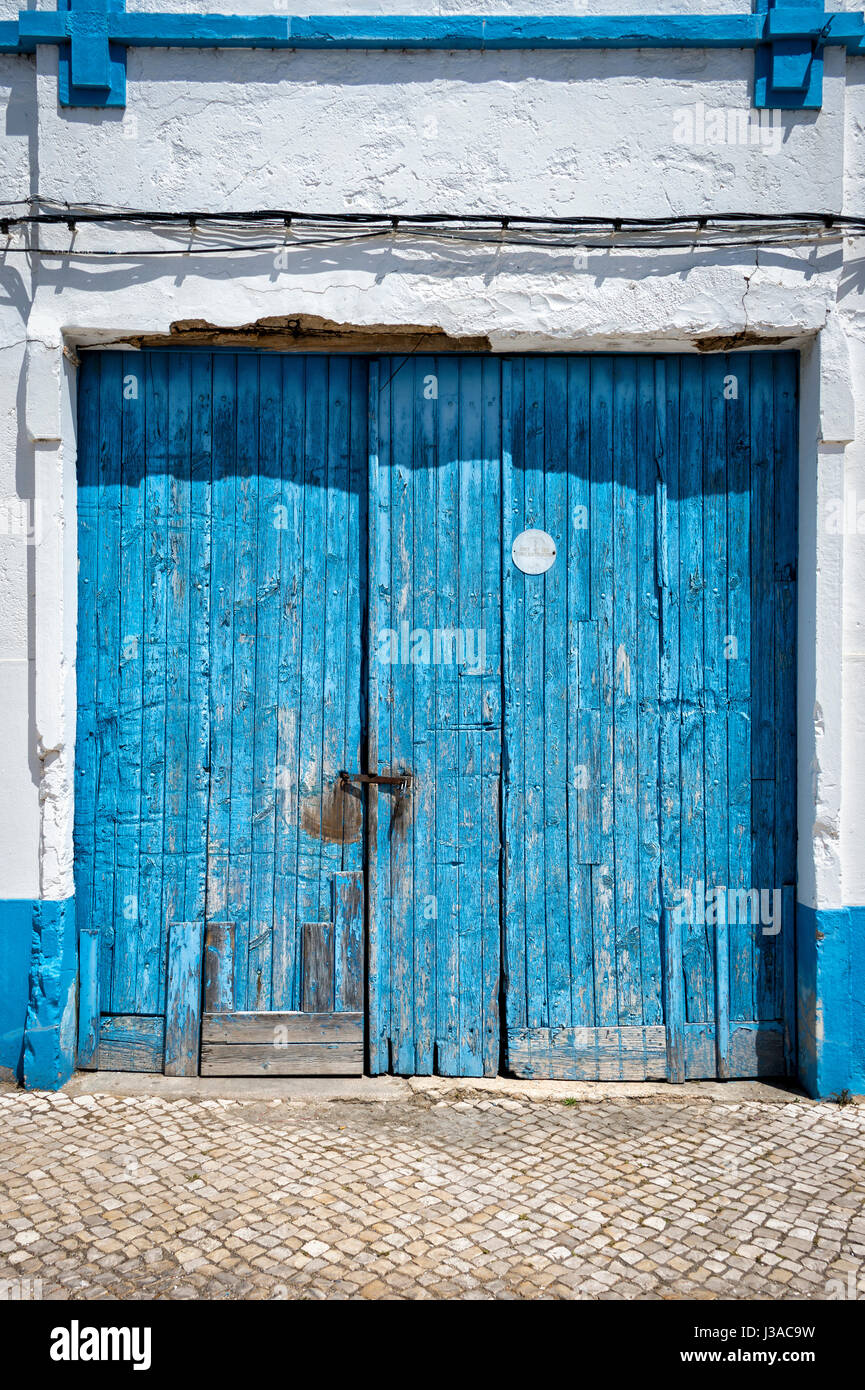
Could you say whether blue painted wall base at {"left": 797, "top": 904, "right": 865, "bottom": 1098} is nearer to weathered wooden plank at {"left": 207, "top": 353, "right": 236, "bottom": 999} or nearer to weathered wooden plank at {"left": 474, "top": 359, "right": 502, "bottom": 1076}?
weathered wooden plank at {"left": 474, "top": 359, "right": 502, "bottom": 1076}

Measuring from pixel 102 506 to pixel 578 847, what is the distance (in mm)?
2436

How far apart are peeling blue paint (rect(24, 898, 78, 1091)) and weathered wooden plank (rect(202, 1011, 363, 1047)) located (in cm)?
57

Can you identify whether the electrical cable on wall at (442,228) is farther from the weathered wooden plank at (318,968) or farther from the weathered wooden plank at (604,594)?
the weathered wooden plank at (318,968)

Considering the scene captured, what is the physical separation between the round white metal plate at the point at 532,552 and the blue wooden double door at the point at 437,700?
1 centimetres

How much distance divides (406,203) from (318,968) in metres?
3.10

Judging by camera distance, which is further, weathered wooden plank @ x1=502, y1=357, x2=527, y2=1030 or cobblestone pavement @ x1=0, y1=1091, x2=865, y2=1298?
weathered wooden plank @ x1=502, y1=357, x2=527, y2=1030

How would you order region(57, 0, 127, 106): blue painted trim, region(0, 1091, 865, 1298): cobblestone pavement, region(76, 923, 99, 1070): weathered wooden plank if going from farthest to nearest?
region(76, 923, 99, 1070): weathered wooden plank, region(57, 0, 127, 106): blue painted trim, region(0, 1091, 865, 1298): cobblestone pavement

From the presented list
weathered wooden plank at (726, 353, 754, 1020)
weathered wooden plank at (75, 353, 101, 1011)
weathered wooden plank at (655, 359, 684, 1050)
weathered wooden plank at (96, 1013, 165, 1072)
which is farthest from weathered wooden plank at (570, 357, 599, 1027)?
weathered wooden plank at (75, 353, 101, 1011)

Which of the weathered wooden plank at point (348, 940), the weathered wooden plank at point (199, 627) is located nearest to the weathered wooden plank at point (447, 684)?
the weathered wooden plank at point (348, 940)

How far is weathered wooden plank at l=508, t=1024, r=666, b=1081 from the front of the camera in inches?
151

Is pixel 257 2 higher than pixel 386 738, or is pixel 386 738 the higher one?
pixel 257 2

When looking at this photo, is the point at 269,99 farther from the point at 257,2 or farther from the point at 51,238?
the point at 51,238
